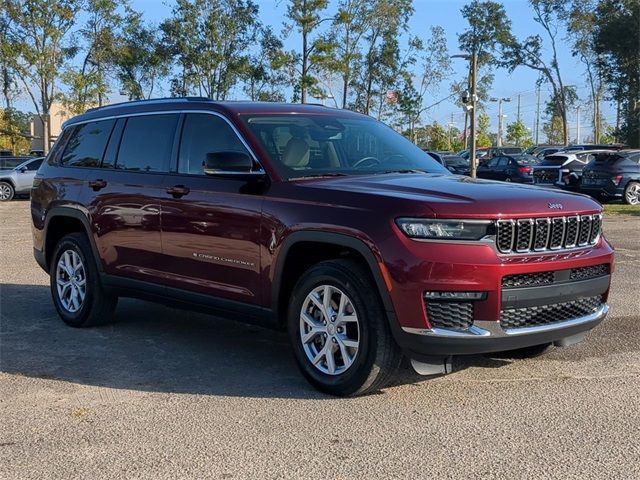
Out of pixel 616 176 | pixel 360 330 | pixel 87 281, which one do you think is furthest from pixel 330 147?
pixel 616 176

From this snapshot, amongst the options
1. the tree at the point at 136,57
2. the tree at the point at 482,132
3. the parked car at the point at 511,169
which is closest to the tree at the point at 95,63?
the tree at the point at 136,57

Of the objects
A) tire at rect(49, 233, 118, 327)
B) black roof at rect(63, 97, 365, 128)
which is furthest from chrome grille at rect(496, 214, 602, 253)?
tire at rect(49, 233, 118, 327)

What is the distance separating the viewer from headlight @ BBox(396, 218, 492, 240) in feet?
14.0

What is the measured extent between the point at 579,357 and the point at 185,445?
3127 mm

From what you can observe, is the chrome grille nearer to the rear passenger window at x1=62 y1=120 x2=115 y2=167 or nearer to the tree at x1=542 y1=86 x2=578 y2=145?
the rear passenger window at x1=62 y1=120 x2=115 y2=167

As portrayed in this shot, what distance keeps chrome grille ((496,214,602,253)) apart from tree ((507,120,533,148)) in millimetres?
79354

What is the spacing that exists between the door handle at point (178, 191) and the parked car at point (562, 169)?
20023 mm

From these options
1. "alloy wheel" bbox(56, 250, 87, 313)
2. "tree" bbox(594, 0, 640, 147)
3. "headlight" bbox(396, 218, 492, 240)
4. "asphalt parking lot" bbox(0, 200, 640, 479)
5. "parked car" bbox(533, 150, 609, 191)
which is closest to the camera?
"asphalt parking lot" bbox(0, 200, 640, 479)

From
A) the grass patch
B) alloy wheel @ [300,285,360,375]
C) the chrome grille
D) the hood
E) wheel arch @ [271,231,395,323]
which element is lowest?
alloy wheel @ [300,285,360,375]

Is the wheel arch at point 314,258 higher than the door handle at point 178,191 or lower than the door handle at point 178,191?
lower

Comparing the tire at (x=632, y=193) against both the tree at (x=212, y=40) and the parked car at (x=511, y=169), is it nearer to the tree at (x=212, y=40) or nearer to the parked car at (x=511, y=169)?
the parked car at (x=511, y=169)

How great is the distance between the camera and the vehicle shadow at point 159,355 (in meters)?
5.09

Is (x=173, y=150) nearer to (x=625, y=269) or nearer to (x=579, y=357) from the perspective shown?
(x=579, y=357)

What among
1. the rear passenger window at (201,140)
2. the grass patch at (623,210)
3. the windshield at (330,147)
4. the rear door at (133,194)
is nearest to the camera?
the windshield at (330,147)
